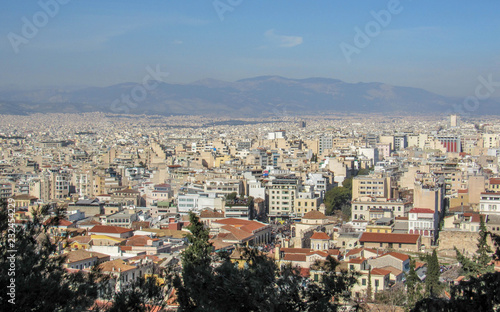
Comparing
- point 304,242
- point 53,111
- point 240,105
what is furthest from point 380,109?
point 304,242

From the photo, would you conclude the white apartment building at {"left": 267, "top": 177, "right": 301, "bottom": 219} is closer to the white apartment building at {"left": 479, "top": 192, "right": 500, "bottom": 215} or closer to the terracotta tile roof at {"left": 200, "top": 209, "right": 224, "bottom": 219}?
the terracotta tile roof at {"left": 200, "top": 209, "right": 224, "bottom": 219}

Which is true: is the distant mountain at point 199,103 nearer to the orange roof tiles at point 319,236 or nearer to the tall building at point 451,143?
the tall building at point 451,143

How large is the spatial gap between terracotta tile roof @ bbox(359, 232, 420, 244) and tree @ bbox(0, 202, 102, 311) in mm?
14460

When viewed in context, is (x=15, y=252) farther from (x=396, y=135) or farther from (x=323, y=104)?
(x=323, y=104)

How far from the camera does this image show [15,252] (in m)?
7.59

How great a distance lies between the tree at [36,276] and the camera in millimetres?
6918

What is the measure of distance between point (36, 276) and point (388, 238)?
1600cm

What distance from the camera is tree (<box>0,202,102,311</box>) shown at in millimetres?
6918

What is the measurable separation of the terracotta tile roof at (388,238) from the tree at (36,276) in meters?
Result: 14.5

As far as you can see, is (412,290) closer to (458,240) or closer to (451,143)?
(458,240)

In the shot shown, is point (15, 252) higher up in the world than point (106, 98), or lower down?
lower down

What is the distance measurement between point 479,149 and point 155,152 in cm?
2571

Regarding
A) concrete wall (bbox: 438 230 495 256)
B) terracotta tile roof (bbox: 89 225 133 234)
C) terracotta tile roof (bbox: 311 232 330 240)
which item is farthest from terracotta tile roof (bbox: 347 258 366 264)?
terracotta tile roof (bbox: 89 225 133 234)

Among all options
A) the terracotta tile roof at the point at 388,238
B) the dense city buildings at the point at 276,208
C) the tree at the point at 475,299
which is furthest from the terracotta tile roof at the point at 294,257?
the tree at the point at 475,299
